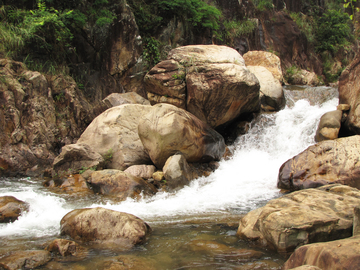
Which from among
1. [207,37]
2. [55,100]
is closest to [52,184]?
[55,100]

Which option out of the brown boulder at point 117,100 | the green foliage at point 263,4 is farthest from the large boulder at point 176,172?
the green foliage at point 263,4

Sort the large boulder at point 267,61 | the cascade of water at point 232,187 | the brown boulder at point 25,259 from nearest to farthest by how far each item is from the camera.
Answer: the brown boulder at point 25,259, the cascade of water at point 232,187, the large boulder at point 267,61

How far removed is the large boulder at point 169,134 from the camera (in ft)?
22.9

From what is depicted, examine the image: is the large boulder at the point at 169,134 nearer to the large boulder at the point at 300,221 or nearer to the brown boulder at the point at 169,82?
the brown boulder at the point at 169,82

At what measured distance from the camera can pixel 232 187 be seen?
6621mm

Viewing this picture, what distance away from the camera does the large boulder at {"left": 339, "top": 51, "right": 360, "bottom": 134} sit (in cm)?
739

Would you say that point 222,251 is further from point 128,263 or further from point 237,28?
point 237,28

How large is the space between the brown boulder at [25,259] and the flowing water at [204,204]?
15 centimetres

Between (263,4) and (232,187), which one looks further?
(263,4)

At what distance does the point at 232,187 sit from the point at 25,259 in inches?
181

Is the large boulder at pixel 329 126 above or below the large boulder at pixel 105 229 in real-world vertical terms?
above

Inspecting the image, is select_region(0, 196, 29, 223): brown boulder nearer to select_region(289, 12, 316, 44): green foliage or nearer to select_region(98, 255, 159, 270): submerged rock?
select_region(98, 255, 159, 270): submerged rock

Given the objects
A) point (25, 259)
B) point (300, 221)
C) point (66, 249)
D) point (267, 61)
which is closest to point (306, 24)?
point (267, 61)

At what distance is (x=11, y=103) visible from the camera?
7793 millimetres
